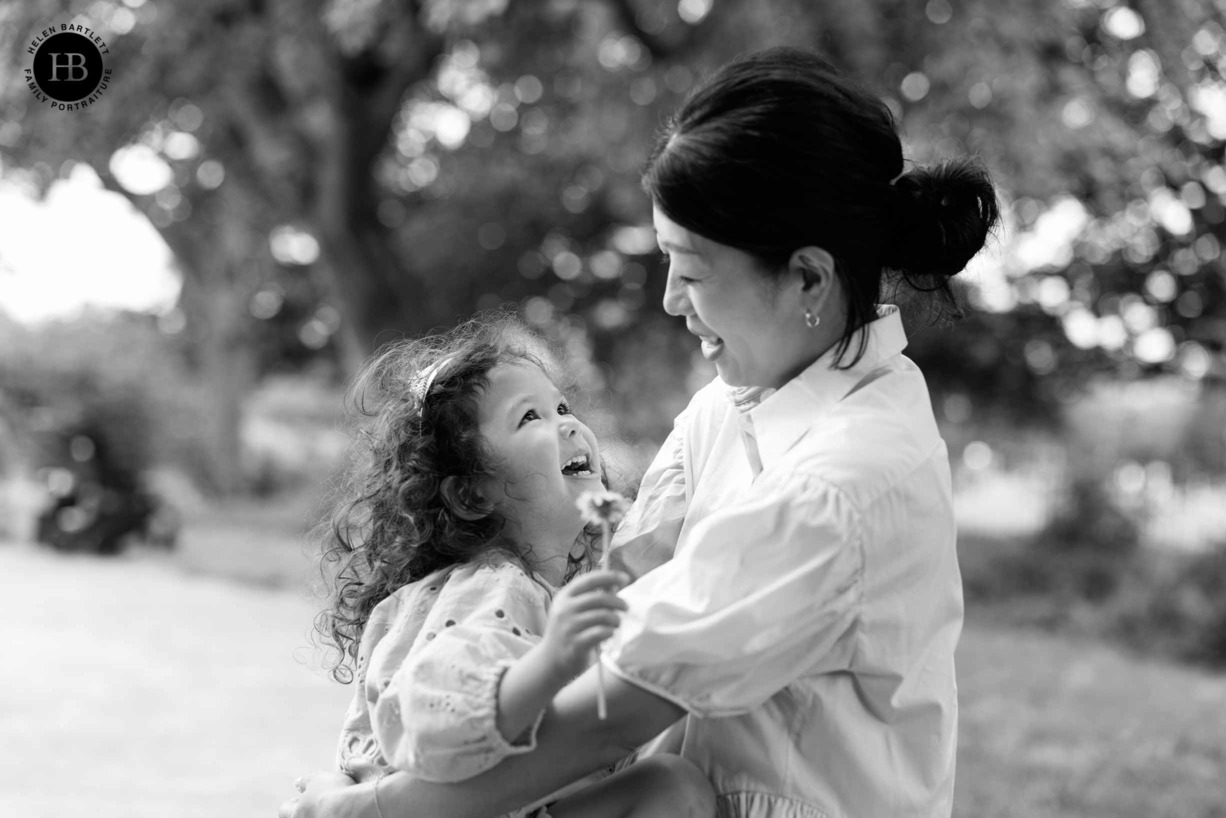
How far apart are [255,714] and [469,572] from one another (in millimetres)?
5449

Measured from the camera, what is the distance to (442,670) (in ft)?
5.57

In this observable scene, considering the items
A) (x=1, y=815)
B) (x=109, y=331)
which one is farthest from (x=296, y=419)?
(x=1, y=815)

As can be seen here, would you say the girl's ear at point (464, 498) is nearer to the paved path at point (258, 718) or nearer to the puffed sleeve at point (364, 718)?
the puffed sleeve at point (364, 718)

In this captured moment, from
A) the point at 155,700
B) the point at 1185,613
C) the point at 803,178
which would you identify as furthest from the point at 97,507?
the point at 803,178

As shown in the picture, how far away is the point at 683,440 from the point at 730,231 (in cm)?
56

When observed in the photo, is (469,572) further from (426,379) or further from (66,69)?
(66,69)

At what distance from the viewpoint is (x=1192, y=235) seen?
11.1 m

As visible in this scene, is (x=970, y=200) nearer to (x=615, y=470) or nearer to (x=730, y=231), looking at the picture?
(x=730, y=231)

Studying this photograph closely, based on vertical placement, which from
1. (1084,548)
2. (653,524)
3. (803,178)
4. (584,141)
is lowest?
(1084,548)

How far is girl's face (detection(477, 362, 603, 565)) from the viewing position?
2.07m

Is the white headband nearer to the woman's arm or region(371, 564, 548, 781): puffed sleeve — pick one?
region(371, 564, 548, 781): puffed sleeve

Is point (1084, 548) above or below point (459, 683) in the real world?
below

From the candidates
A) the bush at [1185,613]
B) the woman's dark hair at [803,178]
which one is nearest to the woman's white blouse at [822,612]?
the woman's dark hair at [803,178]

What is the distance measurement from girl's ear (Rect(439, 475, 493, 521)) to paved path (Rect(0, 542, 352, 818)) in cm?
184
